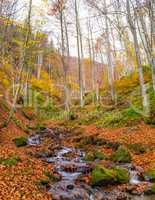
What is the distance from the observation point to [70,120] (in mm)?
23688

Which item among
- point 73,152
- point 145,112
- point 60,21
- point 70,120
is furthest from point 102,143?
point 60,21

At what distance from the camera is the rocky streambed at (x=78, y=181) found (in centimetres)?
807

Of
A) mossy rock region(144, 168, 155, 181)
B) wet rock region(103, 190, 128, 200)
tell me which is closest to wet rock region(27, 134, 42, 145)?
mossy rock region(144, 168, 155, 181)

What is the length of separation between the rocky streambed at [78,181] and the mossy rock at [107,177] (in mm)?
72

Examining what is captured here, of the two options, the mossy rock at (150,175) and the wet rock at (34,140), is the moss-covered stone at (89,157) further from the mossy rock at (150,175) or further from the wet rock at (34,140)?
the wet rock at (34,140)

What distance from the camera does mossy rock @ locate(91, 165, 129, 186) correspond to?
8961 mm

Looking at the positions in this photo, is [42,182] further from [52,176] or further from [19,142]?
[19,142]

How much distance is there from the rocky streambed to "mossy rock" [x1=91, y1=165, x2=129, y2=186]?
0.24ft

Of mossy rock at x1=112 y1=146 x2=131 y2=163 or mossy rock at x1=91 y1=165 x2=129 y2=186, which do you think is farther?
mossy rock at x1=112 y1=146 x2=131 y2=163

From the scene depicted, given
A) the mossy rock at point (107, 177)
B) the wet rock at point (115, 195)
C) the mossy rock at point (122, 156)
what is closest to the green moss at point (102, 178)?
the mossy rock at point (107, 177)

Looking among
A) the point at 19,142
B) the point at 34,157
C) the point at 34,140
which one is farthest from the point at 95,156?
the point at 34,140

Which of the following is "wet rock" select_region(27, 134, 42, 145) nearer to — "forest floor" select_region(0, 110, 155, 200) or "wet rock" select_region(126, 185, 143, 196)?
"forest floor" select_region(0, 110, 155, 200)

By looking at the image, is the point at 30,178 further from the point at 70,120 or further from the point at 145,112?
the point at 70,120

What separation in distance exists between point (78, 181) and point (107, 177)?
0.96 meters
